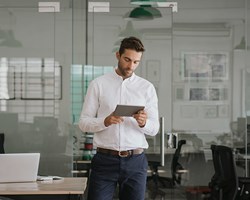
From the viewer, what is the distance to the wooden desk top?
13.0 feet

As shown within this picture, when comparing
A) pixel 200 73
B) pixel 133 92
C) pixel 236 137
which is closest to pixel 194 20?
pixel 200 73

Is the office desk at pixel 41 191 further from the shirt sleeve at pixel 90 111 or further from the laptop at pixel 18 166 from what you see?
the shirt sleeve at pixel 90 111

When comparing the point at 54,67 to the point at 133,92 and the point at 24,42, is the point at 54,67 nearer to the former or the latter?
the point at 24,42

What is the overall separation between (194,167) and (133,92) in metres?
2.90

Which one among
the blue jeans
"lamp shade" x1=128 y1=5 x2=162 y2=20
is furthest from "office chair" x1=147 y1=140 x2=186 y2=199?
the blue jeans

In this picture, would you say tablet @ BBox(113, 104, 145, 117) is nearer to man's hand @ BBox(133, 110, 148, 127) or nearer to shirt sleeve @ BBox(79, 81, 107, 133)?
man's hand @ BBox(133, 110, 148, 127)

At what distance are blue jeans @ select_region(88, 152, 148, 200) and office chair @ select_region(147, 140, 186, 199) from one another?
8.87 ft

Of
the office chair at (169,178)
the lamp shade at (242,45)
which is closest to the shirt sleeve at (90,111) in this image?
the office chair at (169,178)

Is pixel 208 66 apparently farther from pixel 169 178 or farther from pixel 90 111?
A: pixel 90 111

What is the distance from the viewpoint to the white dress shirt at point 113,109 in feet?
13.2

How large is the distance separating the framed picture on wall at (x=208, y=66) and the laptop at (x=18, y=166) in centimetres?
297

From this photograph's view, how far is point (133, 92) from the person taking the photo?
4137 mm

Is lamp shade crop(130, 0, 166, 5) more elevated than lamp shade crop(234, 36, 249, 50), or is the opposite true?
lamp shade crop(130, 0, 166, 5)

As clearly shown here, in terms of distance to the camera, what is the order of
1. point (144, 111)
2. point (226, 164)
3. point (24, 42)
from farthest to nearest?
point (24, 42), point (226, 164), point (144, 111)
